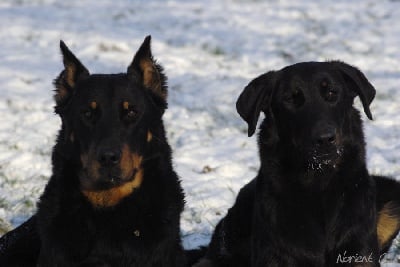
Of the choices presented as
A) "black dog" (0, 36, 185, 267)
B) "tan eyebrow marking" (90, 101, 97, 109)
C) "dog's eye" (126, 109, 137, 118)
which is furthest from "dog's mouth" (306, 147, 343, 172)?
"tan eyebrow marking" (90, 101, 97, 109)

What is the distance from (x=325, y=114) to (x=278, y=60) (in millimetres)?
8007

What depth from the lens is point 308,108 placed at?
5.20 meters

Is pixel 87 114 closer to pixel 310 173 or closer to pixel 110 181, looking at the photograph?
pixel 110 181

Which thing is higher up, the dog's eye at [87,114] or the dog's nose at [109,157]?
the dog's eye at [87,114]

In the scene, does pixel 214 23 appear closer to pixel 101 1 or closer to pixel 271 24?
pixel 271 24

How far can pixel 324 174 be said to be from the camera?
534 cm

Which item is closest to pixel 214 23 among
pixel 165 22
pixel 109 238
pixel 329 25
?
pixel 165 22

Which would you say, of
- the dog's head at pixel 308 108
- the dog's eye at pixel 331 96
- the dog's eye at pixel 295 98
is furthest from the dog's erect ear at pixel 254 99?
the dog's eye at pixel 331 96

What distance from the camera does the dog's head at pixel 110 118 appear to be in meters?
4.97

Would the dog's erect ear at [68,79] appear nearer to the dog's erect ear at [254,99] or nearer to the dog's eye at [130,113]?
the dog's eye at [130,113]

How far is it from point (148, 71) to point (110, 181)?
3.09 ft

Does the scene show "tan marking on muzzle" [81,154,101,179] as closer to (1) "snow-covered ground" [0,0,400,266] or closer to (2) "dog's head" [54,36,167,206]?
(2) "dog's head" [54,36,167,206]

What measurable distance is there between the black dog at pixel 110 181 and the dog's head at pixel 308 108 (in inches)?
30.9

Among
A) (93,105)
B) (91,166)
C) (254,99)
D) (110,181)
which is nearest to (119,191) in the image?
(110,181)
